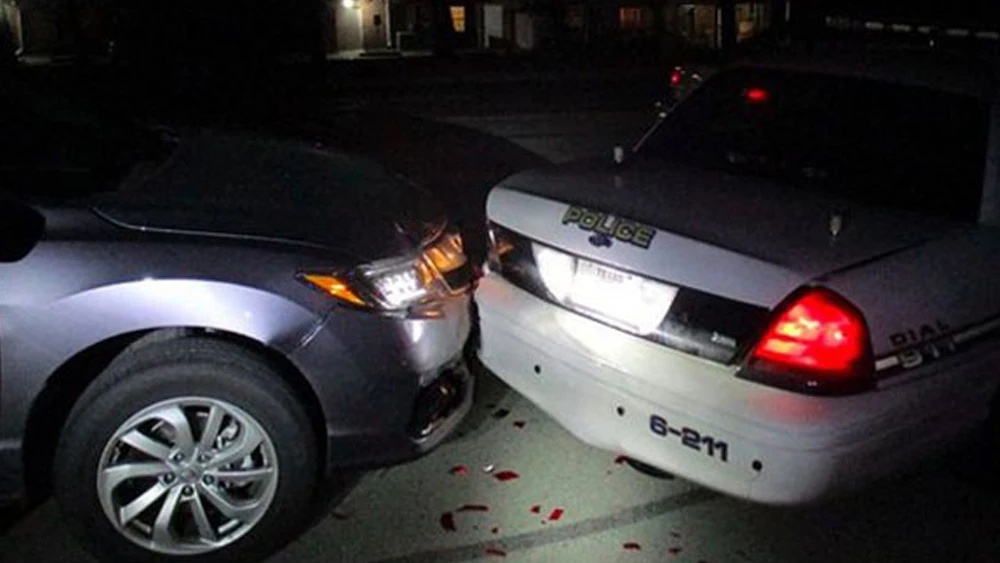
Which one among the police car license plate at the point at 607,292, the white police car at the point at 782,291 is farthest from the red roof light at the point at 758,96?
the police car license plate at the point at 607,292

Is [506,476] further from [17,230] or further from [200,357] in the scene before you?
[17,230]

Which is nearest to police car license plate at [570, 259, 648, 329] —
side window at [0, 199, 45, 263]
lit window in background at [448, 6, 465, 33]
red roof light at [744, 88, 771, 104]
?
red roof light at [744, 88, 771, 104]

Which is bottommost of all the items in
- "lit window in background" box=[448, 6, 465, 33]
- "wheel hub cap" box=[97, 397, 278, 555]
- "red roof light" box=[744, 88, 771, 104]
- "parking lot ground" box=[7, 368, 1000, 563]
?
"parking lot ground" box=[7, 368, 1000, 563]

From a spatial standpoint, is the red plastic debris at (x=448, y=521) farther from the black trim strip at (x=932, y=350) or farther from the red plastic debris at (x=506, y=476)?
the black trim strip at (x=932, y=350)

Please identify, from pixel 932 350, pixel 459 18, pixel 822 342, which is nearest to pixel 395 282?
pixel 822 342

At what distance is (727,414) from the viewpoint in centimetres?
328

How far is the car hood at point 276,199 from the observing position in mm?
3453

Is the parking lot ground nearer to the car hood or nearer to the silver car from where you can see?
the silver car

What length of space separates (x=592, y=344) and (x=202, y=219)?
129 cm

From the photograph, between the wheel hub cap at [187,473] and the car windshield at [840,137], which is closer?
the wheel hub cap at [187,473]

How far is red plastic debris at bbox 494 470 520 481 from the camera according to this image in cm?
414

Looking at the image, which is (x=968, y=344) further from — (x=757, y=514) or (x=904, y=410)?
(x=757, y=514)

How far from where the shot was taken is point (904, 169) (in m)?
4.06

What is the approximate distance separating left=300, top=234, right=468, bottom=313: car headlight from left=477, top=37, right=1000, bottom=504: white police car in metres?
0.31
